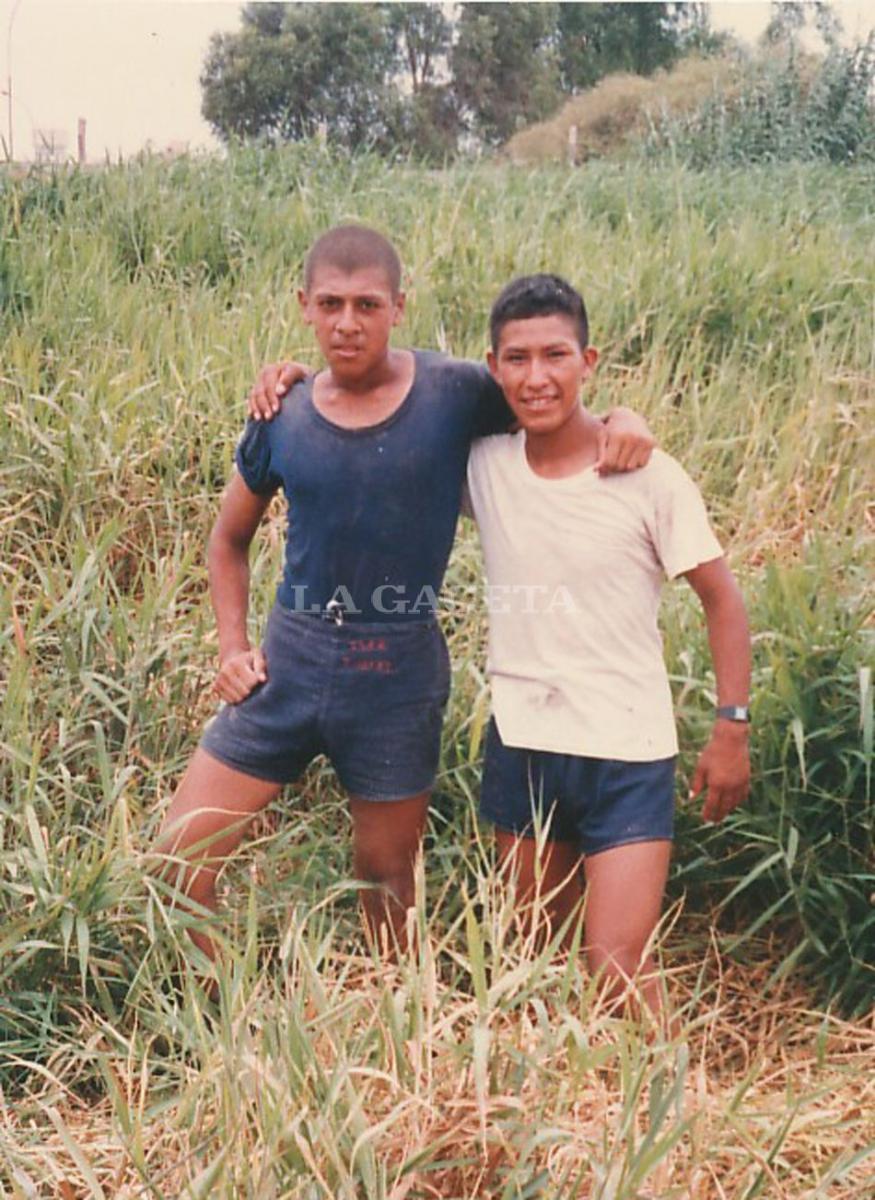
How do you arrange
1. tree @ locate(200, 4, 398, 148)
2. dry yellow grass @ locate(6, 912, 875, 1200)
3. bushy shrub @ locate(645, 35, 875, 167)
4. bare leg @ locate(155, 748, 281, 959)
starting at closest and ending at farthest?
1. dry yellow grass @ locate(6, 912, 875, 1200)
2. bare leg @ locate(155, 748, 281, 959)
3. bushy shrub @ locate(645, 35, 875, 167)
4. tree @ locate(200, 4, 398, 148)

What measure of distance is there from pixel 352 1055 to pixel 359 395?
1.20 m

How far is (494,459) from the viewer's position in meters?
2.63

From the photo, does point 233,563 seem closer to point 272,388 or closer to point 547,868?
point 272,388

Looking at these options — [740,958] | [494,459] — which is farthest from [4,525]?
[740,958]

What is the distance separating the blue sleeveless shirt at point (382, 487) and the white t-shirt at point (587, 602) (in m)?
0.12

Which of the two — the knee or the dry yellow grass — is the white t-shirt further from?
the dry yellow grass

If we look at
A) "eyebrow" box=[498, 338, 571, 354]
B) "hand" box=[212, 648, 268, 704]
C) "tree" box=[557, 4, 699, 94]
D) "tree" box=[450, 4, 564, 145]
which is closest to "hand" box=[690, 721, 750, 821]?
"eyebrow" box=[498, 338, 571, 354]

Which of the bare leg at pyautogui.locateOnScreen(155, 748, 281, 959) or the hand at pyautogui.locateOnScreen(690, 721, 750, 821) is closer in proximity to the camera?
the hand at pyautogui.locateOnScreen(690, 721, 750, 821)

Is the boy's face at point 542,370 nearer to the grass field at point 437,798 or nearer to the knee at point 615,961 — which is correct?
the grass field at point 437,798

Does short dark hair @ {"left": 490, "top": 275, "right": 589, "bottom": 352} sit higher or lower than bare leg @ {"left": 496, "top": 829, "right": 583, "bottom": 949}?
higher

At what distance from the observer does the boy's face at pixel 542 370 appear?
248cm

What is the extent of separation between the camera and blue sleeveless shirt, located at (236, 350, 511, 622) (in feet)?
8.39

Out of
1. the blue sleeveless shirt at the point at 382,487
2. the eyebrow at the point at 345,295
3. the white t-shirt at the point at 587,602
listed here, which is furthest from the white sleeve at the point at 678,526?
the eyebrow at the point at 345,295

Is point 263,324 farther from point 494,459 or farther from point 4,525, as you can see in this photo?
point 494,459
